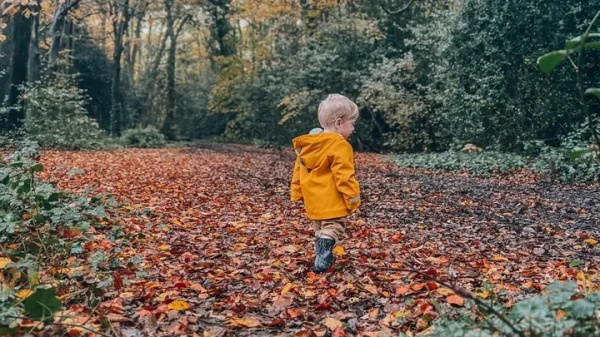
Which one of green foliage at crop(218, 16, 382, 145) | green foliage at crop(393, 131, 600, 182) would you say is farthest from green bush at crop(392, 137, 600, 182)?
green foliage at crop(218, 16, 382, 145)

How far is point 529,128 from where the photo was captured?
43.0ft

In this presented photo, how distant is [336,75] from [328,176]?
16.5m

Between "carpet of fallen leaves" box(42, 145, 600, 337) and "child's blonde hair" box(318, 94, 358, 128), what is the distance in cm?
118

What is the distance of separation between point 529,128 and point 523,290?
425 inches

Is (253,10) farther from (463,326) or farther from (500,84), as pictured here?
(463,326)

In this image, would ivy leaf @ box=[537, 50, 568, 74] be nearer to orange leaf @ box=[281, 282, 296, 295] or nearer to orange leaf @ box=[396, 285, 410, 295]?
orange leaf @ box=[396, 285, 410, 295]

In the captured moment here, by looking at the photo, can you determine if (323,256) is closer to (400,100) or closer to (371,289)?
(371,289)

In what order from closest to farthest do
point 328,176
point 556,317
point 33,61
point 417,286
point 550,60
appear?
point 550,60 < point 556,317 < point 417,286 < point 328,176 < point 33,61

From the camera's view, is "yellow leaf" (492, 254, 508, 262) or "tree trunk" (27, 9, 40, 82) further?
"tree trunk" (27, 9, 40, 82)

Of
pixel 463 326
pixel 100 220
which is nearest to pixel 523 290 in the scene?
pixel 463 326

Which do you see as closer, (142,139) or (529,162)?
(529,162)

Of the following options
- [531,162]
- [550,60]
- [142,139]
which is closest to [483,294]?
[550,60]

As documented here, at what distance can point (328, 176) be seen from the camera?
3.90m

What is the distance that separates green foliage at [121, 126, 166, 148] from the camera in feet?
68.0
